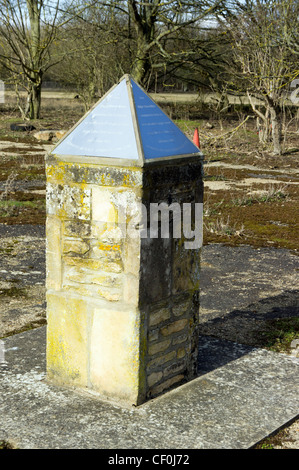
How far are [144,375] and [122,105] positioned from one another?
1.70m

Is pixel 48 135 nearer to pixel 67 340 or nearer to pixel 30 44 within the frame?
pixel 30 44

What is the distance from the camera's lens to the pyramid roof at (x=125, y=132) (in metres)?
Answer: 3.77

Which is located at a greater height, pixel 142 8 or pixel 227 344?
pixel 142 8

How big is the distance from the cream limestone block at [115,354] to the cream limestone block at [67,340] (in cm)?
8

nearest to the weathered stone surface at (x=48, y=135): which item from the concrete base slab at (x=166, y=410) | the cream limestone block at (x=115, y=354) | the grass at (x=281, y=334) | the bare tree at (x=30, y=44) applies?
the bare tree at (x=30, y=44)

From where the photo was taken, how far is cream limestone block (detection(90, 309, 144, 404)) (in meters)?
3.87

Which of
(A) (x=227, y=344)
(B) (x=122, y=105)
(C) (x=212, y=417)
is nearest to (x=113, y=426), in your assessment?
(C) (x=212, y=417)

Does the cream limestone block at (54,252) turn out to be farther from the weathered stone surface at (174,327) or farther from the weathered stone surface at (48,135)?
the weathered stone surface at (48,135)

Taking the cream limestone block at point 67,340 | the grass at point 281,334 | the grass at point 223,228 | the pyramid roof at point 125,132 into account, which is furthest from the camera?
the grass at point 223,228

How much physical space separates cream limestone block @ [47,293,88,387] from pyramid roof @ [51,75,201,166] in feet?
3.20

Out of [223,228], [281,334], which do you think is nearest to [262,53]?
[223,228]

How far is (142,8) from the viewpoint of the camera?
23.1 metres

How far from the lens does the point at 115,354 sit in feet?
12.9

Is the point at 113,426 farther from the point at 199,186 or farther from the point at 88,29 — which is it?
the point at 88,29
